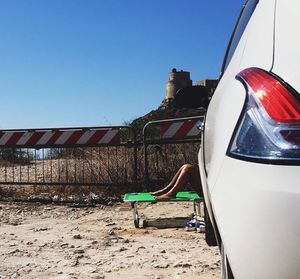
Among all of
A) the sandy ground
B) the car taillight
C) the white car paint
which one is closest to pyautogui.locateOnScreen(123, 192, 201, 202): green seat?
the sandy ground

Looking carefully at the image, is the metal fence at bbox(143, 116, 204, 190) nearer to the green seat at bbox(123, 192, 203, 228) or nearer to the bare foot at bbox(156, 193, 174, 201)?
the green seat at bbox(123, 192, 203, 228)

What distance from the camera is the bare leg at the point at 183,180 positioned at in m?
6.52

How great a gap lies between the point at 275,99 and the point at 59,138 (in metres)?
8.35

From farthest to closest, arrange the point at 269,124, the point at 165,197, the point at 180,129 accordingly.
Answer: the point at 180,129 < the point at 165,197 < the point at 269,124

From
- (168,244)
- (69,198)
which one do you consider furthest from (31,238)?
(69,198)

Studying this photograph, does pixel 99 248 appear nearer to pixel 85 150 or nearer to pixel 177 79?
pixel 85 150

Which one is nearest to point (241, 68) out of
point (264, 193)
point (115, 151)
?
point (264, 193)

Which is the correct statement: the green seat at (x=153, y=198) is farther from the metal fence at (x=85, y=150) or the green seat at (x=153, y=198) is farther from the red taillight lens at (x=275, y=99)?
the red taillight lens at (x=275, y=99)

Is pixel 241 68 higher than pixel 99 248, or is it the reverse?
pixel 241 68

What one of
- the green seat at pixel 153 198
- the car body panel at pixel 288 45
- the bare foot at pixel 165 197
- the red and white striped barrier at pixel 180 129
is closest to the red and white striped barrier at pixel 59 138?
the red and white striped barrier at pixel 180 129

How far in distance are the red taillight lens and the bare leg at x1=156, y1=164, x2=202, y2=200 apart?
15.2ft

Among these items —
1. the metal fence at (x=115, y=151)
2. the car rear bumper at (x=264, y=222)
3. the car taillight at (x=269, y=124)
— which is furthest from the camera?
the metal fence at (x=115, y=151)

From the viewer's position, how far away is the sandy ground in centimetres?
437

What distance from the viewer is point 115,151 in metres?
10.0
